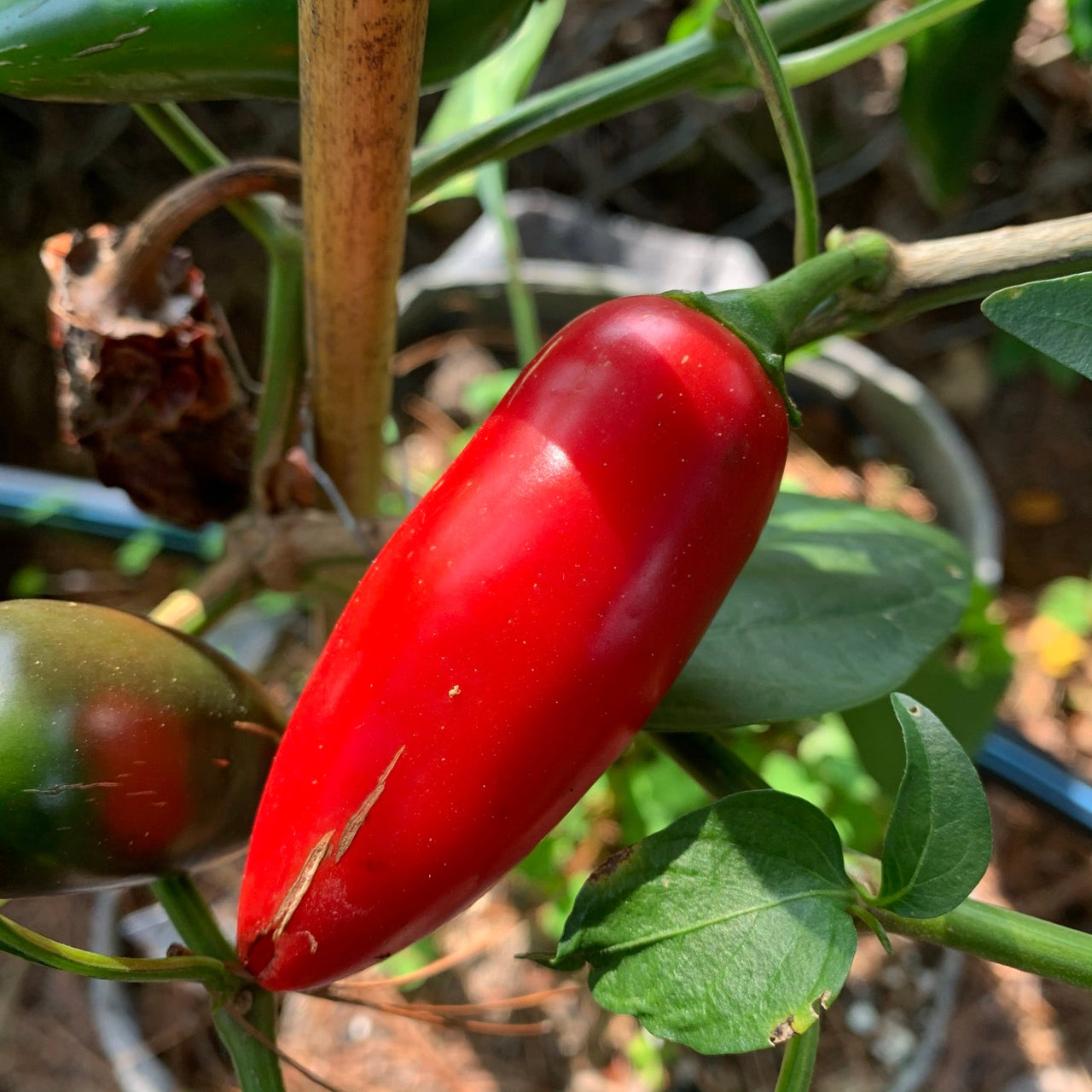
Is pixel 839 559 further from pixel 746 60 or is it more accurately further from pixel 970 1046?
pixel 970 1046

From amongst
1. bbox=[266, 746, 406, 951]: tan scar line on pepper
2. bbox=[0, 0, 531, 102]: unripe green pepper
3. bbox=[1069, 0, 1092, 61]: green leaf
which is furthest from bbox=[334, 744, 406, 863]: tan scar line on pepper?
bbox=[1069, 0, 1092, 61]: green leaf

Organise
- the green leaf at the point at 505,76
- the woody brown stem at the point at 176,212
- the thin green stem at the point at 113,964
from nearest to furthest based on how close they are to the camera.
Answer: the thin green stem at the point at 113,964 → the woody brown stem at the point at 176,212 → the green leaf at the point at 505,76

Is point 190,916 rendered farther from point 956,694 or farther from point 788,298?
point 956,694

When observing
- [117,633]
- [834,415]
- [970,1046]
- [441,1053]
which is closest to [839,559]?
[117,633]

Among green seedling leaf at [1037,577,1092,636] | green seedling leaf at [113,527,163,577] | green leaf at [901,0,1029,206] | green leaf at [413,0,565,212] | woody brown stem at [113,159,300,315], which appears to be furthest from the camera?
green seedling leaf at [1037,577,1092,636]

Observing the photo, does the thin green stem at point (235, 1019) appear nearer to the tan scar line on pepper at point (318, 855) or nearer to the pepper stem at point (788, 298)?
the tan scar line on pepper at point (318, 855)

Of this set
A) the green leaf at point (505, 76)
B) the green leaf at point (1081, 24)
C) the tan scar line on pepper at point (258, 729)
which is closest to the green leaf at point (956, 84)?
the green leaf at point (1081, 24)

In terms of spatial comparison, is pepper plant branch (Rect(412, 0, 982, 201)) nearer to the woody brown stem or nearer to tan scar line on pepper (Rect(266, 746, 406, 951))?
the woody brown stem
